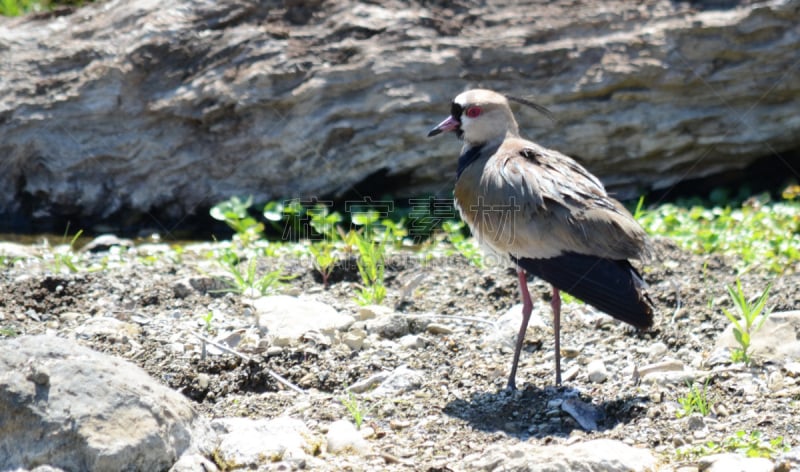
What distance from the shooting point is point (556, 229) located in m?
4.43

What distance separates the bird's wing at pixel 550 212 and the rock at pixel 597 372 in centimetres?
58

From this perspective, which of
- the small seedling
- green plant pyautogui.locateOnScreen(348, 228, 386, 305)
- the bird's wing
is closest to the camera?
the bird's wing

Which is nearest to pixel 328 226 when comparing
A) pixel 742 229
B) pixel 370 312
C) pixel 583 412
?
pixel 370 312

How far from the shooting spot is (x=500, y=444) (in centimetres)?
376

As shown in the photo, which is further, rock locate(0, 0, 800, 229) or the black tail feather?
rock locate(0, 0, 800, 229)

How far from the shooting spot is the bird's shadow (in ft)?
13.2

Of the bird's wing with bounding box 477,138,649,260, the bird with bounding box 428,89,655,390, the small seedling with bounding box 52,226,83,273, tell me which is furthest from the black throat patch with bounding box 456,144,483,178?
the small seedling with bounding box 52,226,83,273

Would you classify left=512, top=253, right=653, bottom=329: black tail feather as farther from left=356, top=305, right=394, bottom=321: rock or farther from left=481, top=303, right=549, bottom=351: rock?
left=356, top=305, right=394, bottom=321: rock

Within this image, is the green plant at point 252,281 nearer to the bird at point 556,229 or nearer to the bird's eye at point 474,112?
the bird at point 556,229

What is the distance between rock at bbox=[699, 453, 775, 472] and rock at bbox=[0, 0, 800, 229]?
178 inches

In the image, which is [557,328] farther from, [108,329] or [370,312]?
[108,329]

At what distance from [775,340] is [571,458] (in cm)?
162

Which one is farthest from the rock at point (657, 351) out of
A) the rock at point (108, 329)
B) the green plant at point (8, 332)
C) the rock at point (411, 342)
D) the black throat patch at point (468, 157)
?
the green plant at point (8, 332)

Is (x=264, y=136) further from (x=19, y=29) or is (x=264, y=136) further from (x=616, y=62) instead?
(x=616, y=62)
